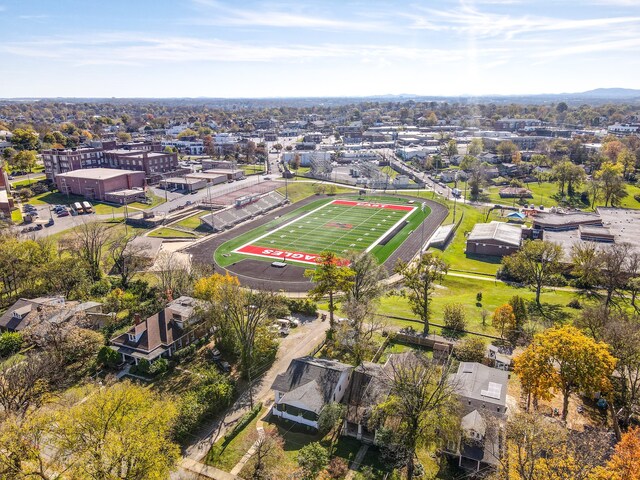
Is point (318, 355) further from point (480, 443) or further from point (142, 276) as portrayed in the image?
point (142, 276)

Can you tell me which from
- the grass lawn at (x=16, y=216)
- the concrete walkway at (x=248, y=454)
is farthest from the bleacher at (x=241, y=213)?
the concrete walkway at (x=248, y=454)

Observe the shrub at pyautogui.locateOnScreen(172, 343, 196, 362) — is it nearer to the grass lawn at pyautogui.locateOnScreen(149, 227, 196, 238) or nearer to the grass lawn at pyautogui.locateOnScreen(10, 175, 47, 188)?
the grass lawn at pyautogui.locateOnScreen(149, 227, 196, 238)

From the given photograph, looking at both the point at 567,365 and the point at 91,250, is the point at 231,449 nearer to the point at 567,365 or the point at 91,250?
the point at 567,365

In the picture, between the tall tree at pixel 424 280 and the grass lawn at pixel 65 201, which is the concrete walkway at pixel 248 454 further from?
the grass lawn at pixel 65 201

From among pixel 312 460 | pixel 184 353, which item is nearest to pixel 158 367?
pixel 184 353

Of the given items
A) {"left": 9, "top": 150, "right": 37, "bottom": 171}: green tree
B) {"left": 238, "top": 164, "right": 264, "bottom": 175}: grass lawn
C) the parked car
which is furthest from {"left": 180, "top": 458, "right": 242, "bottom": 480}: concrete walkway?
{"left": 9, "top": 150, "right": 37, "bottom": 171}: green tree

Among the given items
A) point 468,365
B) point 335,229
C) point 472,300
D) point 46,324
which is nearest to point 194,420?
point 46,324
